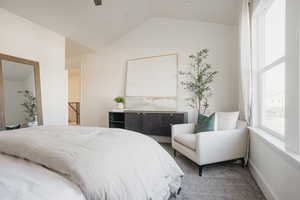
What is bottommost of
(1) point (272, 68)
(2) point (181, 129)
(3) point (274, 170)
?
(3) point (274, 170)

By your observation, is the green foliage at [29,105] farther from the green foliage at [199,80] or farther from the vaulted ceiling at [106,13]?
the green foliage at [199,80]

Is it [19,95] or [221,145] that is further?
[19,95]

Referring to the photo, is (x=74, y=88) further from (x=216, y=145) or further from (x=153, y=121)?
(x=216, y=145)

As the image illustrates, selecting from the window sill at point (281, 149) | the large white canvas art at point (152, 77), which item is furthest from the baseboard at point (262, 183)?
the large white canvas art at point (152, 77)

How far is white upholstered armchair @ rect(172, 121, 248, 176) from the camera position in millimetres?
2119

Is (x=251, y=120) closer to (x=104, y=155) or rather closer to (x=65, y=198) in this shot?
(x=104, y=155)

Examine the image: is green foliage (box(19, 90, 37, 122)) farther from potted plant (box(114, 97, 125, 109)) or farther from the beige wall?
the beige wall

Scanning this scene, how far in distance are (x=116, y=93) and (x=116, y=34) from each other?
1.55 meters

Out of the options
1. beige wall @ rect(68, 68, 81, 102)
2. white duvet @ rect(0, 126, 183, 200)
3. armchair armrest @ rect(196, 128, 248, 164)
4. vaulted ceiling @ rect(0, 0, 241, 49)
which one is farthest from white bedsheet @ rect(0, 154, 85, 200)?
beige wall @ rect(68, 68, 81, 102)

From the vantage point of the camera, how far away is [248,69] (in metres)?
2.35

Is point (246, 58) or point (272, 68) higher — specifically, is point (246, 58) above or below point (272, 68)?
above

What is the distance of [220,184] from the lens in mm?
1925

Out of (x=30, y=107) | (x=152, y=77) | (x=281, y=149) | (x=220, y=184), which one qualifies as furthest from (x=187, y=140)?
(x=30, y=107)

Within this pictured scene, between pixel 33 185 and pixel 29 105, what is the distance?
2515 mm
